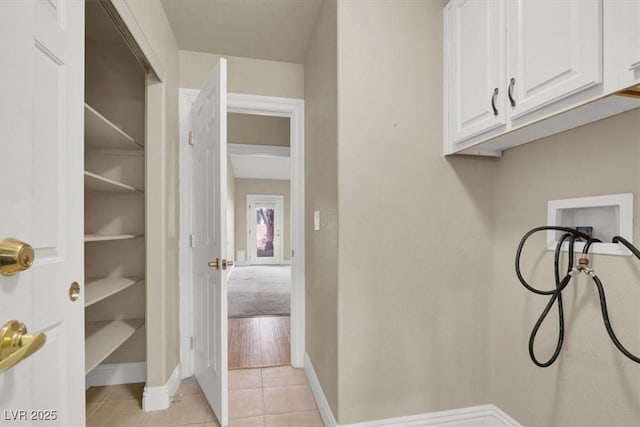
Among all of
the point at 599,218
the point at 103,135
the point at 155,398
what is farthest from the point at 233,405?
the point at 599,218

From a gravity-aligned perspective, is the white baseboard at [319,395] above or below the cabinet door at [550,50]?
below

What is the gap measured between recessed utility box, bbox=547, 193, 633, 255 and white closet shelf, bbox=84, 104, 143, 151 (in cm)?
221

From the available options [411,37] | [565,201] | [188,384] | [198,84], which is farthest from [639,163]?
[188,384]

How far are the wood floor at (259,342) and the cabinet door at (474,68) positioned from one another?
2.24m

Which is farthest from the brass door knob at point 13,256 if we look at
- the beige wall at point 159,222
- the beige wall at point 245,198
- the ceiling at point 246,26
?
the beige wall at point 245,198

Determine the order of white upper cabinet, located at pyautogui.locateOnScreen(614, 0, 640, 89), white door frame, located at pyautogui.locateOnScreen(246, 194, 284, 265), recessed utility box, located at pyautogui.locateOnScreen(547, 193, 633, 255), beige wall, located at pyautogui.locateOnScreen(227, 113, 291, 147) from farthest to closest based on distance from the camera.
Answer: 1. white door frame, located at pyautogui.locateOnScreen(246, 194, 284, 265)
2. beige wall, located at pyautogui.locateOnScreen(227, 113, 291, 147)
3. recessed utility box, located at pyautogui.locateOnScreen(547, 193, 633, 255)
4. white upper cabinet, located at pyautogui.locateOnScreen(614, 0, 640, 89)

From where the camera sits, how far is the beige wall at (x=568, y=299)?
1108 mm

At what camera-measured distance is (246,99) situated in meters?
2.46

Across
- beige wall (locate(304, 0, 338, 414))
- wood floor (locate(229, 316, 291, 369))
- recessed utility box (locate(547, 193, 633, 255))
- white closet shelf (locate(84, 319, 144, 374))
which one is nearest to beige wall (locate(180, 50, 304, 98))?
beige wall (locate(304, 0, 338, 414))

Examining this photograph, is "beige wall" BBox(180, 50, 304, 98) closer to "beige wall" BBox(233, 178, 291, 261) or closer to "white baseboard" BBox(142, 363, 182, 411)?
"white baseboard" BBox(142, 363, 182, 411)

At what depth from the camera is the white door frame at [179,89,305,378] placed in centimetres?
233

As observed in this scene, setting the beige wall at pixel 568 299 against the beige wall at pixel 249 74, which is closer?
the beige wall at pixel 568 299

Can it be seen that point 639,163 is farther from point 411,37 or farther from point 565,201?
point 411,37

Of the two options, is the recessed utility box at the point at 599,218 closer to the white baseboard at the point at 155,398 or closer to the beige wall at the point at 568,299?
the beige wall at the point at 568,299
